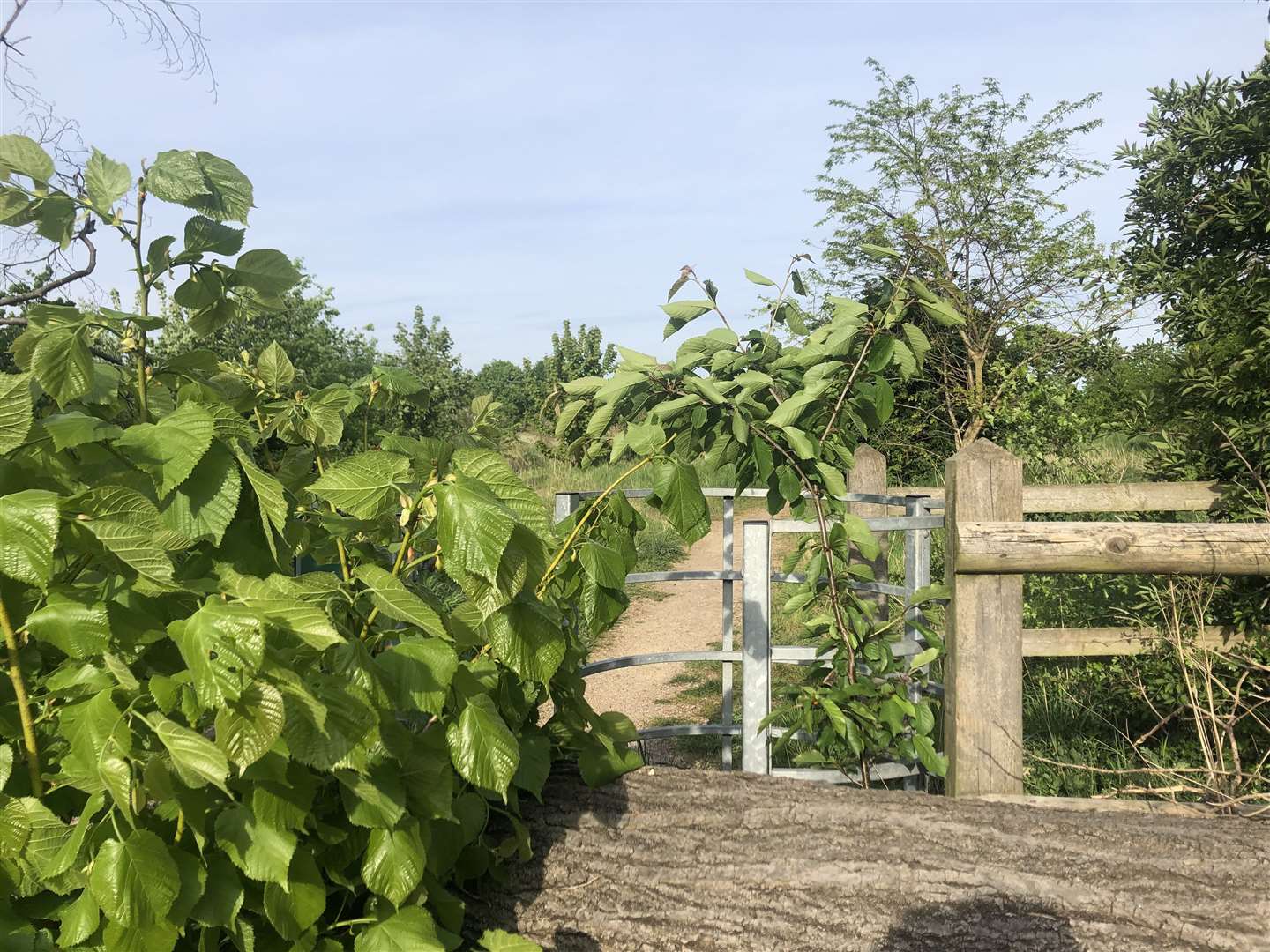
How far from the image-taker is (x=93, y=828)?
1.33 m

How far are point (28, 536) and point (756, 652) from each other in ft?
9.73

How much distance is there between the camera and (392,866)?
62.1 inches

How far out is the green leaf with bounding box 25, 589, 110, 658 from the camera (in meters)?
1.30

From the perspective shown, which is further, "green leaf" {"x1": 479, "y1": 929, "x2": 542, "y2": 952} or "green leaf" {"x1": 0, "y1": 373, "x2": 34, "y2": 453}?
"green leaf" {"x1": 479, "y1": 929, "x2": 542, "y2": 952}

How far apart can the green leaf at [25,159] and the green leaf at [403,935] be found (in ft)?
4.54

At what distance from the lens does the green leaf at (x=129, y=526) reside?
4.02ft

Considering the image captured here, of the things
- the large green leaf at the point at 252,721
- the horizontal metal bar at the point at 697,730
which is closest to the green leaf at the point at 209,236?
the large green leaf at the point at 252,721

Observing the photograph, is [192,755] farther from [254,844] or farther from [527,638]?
[527,638]

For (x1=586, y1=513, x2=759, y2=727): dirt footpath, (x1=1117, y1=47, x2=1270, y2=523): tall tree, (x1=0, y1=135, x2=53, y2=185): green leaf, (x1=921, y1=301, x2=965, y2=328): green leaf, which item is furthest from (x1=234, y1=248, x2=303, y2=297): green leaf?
(x1=586, y1=513, x2=759, y2=727): dirt footpath

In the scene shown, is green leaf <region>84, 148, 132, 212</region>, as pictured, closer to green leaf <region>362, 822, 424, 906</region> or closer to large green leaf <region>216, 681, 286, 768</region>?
large green leaf <region>216, 681, 286, 768</region>

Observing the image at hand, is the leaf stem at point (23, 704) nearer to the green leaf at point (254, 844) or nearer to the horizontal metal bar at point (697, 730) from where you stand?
the green leaf at point (254, 844)

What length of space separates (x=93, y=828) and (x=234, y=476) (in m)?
0.51

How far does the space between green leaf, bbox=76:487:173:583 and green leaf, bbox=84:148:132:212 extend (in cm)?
57

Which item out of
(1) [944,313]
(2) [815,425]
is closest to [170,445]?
(1) [944,313]
